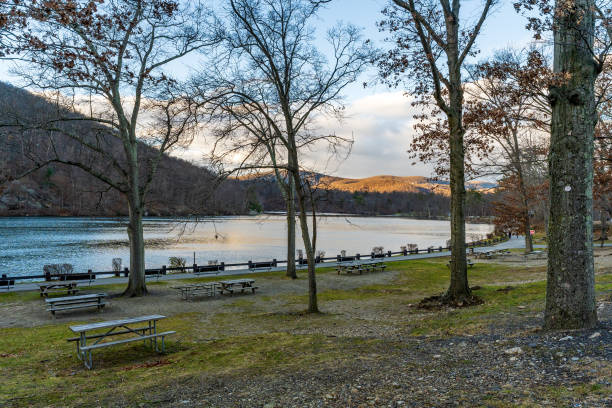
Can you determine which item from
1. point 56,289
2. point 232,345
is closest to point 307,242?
point 232,345

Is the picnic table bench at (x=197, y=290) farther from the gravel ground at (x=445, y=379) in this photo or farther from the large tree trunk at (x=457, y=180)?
the gravel ground at (x=445, y=379)

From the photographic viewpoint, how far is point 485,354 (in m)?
5.60

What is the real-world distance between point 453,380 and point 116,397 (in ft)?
14.6

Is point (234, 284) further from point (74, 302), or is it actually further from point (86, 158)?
point (86, 158)

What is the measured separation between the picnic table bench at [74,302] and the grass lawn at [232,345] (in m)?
0.51

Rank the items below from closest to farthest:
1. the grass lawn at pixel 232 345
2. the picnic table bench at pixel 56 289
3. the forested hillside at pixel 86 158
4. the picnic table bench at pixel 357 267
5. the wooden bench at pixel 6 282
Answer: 1. the grass lawn at pixel 232 345
2. the forested hillside at pixel 86 158
3. the picnic table bench at pixel 56 289
4. the wooden bench at pixel 6 282
5. the picnic table bench at pixel 357 267

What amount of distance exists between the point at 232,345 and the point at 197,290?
31.5 feet

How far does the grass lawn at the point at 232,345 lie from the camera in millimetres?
5598

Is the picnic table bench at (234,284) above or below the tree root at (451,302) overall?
below

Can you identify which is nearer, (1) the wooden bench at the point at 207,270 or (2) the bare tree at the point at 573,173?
(2) the bare tree at the point at 573,173

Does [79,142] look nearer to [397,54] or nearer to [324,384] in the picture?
[397,54]

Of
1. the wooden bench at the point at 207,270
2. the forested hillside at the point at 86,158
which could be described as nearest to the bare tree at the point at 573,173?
the forested hillside at the point at 86,158

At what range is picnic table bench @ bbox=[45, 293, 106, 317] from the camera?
1220cm

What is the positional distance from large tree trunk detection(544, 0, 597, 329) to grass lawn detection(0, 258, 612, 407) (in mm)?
1078
